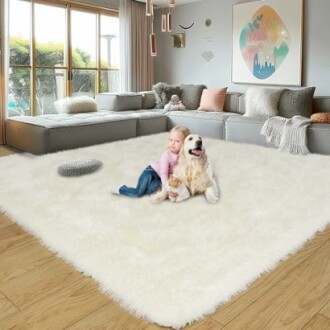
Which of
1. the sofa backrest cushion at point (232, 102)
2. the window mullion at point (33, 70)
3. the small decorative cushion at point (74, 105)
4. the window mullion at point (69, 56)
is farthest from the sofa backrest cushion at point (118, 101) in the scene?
the sofa backrest cushion at point (232, 102)

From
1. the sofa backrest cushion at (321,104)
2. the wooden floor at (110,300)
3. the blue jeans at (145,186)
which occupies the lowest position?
the wooden floor at (110,300)

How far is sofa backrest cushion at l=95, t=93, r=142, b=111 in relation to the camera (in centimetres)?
543

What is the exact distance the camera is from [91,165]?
127 inches

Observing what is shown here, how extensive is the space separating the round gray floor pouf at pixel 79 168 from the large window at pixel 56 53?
7.46 ft

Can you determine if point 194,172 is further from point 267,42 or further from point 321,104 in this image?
A: point 267,42

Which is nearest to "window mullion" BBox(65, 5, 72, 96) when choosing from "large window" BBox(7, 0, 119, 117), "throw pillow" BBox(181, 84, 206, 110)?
"large window" BBox(7, 0, 119, 117)

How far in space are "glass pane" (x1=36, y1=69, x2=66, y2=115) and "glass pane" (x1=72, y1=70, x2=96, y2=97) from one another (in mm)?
196

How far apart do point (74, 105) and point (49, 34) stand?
121 centimetres

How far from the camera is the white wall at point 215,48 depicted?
483cm

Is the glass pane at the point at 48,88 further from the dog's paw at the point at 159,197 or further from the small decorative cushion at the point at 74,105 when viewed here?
the dog's paw at the point at 159,197

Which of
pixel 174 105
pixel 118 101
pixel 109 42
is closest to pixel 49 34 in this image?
pixel 109 42

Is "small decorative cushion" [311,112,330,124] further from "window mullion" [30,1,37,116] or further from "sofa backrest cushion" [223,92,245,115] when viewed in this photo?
"window mullion" [30,1,37,116]

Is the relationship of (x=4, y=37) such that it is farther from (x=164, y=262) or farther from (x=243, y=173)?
(x=164, y=262)

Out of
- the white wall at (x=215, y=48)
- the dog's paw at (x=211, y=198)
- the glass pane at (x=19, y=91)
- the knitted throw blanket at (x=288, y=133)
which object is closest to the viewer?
the dog's paw at (x=211, y=198)
